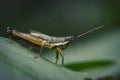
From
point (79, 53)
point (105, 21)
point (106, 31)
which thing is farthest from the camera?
point (105, 21)

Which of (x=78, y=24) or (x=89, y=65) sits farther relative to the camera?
(x=78, y=24)

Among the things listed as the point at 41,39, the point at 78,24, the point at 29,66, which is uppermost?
the point at 78,24

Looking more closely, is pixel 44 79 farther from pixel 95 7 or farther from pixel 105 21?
pixel 95 7

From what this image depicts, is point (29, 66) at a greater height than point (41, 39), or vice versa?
point (41, 39)

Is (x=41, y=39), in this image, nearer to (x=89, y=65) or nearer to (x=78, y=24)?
(x=89, y=65)

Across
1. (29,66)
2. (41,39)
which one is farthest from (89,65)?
(29,66)

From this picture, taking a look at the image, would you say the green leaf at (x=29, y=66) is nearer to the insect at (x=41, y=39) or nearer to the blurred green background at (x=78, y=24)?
the insect at (x=41, y=39)

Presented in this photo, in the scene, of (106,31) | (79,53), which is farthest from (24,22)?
(79,53)

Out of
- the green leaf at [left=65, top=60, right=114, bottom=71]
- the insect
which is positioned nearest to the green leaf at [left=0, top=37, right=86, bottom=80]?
the insect
